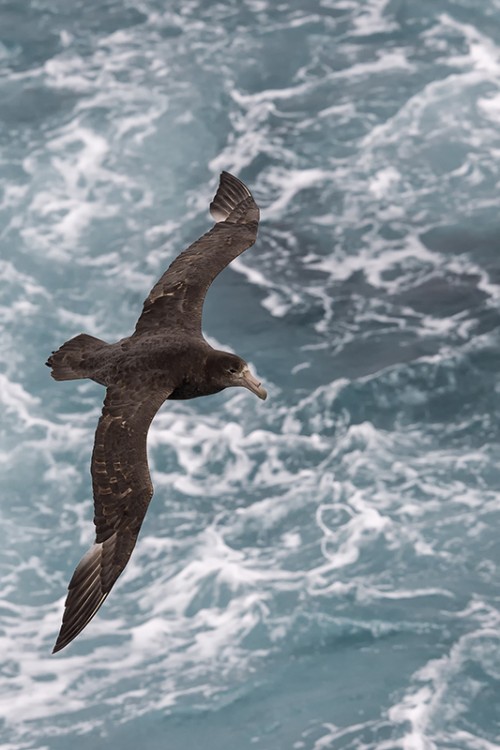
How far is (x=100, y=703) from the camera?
112ft

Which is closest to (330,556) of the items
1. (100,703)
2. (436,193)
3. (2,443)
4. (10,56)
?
(100,703)

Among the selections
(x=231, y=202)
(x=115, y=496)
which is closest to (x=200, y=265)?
(x=231, y=202)

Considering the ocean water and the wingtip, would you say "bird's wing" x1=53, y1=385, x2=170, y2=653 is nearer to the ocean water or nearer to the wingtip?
the wingtip

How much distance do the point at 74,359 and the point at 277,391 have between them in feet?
55.2

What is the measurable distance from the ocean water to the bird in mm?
11960

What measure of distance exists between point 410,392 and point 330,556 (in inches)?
191

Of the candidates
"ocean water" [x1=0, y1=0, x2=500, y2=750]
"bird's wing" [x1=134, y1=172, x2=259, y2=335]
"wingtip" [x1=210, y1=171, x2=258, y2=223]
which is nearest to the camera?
"bird's wing" [x1=134, y1=172, x2=259, y2=335]

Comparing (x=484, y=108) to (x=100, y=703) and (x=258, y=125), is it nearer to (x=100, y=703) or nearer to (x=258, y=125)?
(x=258, y=125)

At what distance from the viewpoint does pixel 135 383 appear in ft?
71.3

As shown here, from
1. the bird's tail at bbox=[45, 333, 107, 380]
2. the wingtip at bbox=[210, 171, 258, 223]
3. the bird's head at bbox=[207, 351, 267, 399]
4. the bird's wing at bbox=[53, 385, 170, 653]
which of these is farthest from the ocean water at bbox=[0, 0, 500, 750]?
the bird's wing at bbox=[53, 385, 170, 653]

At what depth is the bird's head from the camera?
22.0 meters

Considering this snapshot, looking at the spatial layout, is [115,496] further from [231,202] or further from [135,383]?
[231,202]

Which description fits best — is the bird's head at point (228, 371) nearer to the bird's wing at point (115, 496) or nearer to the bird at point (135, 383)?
the bird at point (135, 383)

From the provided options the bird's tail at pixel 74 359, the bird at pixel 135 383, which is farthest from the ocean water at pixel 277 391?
the bird's tail at pixel 74 359
